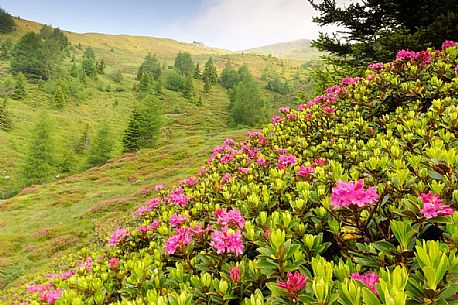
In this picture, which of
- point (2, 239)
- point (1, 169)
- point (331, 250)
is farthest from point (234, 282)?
point (1, 169)

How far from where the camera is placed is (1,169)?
58.5 metres

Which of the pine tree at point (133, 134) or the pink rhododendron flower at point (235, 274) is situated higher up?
the pink rhododendron flower at point (235, 274)

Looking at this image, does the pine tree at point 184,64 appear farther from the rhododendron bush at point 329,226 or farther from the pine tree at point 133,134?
the rhododendron bush at point 329,226

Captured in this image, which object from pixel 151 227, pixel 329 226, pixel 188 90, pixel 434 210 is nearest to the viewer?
pixel 434 210

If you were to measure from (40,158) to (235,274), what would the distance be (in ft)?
197

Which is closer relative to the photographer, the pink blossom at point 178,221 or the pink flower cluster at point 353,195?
the pink flower cluster at point 353,195

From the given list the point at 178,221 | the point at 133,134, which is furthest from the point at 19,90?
the point at 178,221

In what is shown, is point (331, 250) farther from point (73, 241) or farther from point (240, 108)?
point (240, 108)

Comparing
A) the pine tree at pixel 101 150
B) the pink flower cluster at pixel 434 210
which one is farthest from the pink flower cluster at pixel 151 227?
the pine tree at pixel 101 150

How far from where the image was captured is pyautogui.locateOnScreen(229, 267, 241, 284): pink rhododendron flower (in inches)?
85.3

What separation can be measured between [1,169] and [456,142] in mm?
70793

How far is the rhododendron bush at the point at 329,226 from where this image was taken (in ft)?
5.56

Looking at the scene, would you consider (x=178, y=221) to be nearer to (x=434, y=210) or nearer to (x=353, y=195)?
(x=353, y=195)

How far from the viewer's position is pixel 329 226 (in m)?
2.40
